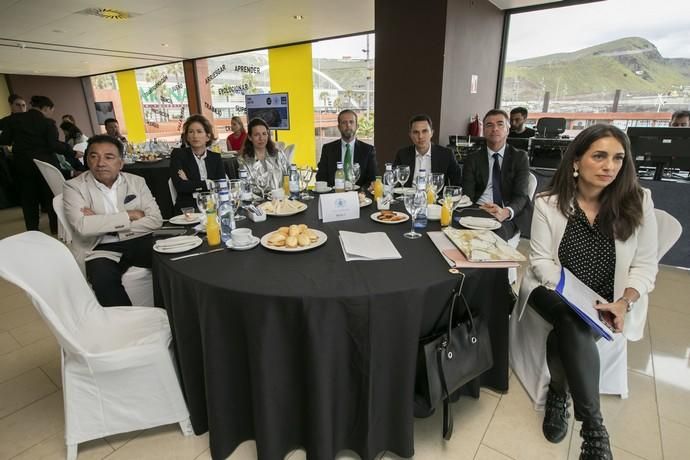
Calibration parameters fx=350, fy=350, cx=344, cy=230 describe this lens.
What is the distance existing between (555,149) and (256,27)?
5.01m

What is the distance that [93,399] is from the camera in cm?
146

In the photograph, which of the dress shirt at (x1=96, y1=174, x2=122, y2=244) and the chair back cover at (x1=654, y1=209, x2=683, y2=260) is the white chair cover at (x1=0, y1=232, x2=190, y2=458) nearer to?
the dress shirt at (x1=96, y1=174, x2=122, y2=244)

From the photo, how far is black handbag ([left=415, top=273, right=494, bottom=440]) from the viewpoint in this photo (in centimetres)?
129

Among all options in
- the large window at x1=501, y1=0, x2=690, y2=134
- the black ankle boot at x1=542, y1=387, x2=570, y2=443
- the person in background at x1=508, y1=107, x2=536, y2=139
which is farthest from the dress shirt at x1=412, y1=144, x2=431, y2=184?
the large window at x1=501, y1=0, x2=690, y2=134

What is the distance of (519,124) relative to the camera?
15.0 ft

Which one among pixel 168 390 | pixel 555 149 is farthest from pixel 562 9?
pixel 168 390

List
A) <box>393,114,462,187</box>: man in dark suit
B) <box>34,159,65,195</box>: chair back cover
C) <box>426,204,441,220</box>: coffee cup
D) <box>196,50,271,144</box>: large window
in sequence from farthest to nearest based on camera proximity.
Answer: <box>196,50,271,144</box>: large window, <box>34,159,65,195</box>: chair back cover, <box>393,114,462,187</box>: man in dark suit, <box>426,204,441,220</box>: coffee cup

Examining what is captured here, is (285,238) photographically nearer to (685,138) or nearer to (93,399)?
(93,399)

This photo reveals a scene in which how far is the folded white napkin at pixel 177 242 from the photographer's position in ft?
5.09

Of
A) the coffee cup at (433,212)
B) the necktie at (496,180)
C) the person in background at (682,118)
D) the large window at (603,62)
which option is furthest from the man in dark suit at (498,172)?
the person in background at (682,118)

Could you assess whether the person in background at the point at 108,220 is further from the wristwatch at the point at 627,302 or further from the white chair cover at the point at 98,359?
the wristwatch at the point at 627,302

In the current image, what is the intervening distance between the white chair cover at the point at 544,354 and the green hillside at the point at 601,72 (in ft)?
12.9

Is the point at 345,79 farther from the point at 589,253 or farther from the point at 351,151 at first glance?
the point at 589,253

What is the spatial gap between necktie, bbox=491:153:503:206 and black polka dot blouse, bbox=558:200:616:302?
3.21 feet
